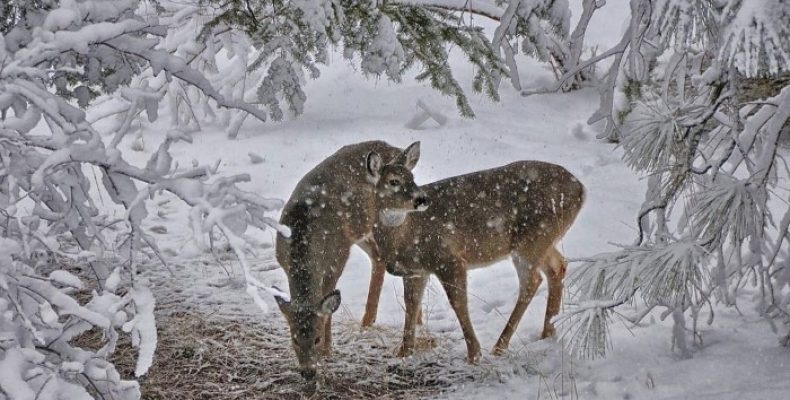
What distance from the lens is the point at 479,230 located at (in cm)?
609

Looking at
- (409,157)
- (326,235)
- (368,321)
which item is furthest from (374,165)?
(368,321)

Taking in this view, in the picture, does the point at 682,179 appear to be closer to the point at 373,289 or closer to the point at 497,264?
the point at 373,289

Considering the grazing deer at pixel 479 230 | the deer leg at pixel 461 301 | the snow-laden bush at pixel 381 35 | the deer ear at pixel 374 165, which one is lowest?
the deer leg at pixel 461 301

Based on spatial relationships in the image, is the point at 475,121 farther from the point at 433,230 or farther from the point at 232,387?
the point at 232,387

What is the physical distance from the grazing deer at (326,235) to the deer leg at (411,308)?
1.73ft

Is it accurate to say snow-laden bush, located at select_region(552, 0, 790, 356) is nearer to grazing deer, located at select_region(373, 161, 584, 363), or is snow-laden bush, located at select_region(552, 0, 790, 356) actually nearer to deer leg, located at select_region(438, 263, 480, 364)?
deer leg, located at select_region(438, 263, 480, 364)

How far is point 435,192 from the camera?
246 inches

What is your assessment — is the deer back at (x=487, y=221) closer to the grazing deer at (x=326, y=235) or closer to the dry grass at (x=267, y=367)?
the grazing deer at (x=326, y=235)

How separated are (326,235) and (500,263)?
256 centimetres

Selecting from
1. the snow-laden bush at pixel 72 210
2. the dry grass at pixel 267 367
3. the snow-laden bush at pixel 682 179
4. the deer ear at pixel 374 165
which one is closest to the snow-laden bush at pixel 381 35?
the snow-laden bush at pixel 682 179

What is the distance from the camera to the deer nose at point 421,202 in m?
5.75

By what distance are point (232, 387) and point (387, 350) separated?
119 cm

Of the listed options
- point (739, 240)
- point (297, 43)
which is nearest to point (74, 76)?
point (297, 43)

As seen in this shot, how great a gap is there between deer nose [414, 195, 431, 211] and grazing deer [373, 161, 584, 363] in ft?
0.32
